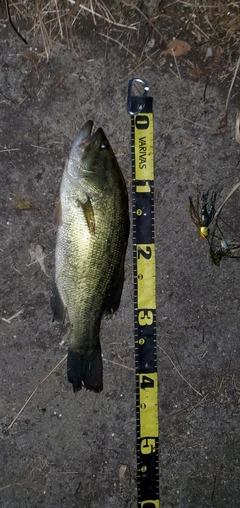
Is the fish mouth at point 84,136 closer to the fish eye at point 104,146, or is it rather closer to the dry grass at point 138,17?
the fish eye at point 104,146

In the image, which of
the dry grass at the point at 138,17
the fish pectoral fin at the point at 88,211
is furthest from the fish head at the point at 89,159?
the dry grass at the point at 138,17

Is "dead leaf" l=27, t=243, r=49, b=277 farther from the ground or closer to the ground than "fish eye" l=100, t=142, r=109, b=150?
closer to the ground

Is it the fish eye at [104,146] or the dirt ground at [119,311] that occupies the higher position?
the fish eye at [104,146]

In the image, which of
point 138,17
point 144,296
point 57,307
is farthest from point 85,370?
point 138,17

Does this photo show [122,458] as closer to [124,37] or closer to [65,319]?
[65,319]

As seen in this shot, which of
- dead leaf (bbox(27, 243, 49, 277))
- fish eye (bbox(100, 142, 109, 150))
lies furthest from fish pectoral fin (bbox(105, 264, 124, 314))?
fish eye (bbox(100, 142, 109, 150))

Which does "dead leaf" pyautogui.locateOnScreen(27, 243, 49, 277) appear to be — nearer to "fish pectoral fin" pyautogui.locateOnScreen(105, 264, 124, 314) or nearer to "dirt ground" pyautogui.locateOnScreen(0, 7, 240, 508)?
"dirt ground" pyautogui.locateOnScreen(0, 7, 240, 508)

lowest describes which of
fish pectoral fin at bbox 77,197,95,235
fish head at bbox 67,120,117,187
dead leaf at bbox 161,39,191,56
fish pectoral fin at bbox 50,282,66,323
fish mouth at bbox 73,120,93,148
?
fish pectoral fin at bbox 50,282,66,323
